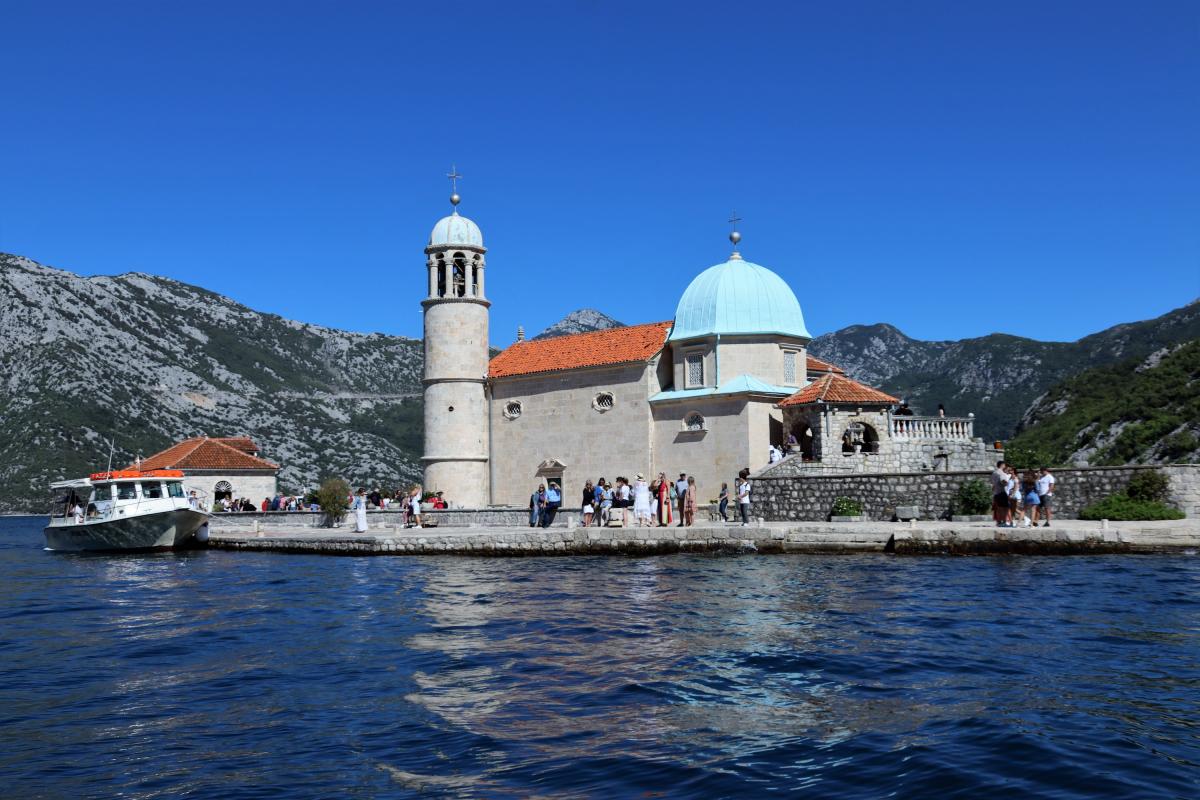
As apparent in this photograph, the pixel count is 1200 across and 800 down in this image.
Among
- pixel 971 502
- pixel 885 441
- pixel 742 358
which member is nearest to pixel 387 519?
pixel 742 358

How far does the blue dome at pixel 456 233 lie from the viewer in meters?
40.0

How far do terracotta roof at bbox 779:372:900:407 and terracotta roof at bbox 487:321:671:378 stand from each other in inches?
239

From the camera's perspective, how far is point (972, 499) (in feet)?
78.4

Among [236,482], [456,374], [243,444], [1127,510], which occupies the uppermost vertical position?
[456,374]

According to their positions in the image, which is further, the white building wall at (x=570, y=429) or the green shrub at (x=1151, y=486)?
the white building wall at (x=570, y=429)

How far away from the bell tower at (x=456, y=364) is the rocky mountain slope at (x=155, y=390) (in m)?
60.7

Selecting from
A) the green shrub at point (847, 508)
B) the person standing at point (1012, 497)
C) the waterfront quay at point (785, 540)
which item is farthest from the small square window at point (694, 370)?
the person standing at point (1012, 497)

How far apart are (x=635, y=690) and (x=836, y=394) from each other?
23798 millimetres

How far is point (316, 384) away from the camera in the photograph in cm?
13175

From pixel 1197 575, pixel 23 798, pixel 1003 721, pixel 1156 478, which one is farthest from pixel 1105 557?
pixel 23 798

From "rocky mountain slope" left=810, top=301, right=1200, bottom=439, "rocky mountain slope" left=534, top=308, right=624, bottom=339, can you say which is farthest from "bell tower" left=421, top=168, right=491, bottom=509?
"rocky mountain slope" left=534, top=308, right=624, bottom=339

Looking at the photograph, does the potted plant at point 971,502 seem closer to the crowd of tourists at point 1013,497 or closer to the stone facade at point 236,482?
the crowd of tourists at point 1013,497

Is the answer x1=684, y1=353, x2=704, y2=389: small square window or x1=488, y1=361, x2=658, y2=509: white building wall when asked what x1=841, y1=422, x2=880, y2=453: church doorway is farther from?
x1=488, y1=361, x2=658, y2=509: white building wall

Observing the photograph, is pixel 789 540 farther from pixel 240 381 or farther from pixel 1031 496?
pixel 240 381
